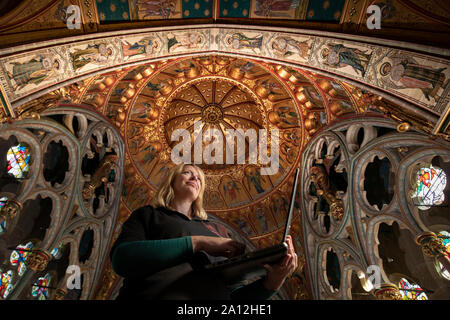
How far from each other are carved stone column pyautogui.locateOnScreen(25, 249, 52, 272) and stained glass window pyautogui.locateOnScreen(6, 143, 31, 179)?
7.81 ft

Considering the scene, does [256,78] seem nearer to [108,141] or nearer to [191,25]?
[191,25]

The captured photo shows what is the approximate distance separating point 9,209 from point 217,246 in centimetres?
818

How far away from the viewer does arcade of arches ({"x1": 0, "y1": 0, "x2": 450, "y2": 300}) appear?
5414 millimetres

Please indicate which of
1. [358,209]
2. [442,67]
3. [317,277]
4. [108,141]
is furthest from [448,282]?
[108,141]

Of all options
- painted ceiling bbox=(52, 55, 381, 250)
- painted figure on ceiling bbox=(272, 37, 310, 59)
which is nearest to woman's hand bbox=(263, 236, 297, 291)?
painted figure on ceiling bbox=(272, 37, 310, 59)

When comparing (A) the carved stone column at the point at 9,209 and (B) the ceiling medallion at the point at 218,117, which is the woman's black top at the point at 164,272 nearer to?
(A) the carved stone column at the point at 9,209

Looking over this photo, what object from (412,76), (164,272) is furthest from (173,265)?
(412,76)

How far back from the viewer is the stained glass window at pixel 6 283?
8281 millimetres

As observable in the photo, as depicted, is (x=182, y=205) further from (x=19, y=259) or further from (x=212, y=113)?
(x=212, y=113)

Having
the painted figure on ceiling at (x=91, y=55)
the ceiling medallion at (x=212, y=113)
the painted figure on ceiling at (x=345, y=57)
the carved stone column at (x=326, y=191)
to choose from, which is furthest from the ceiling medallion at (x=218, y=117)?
the painted figure on ceiling at (x=345, y=57)

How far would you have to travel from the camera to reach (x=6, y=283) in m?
8.48

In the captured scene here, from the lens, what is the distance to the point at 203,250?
1.73 m
